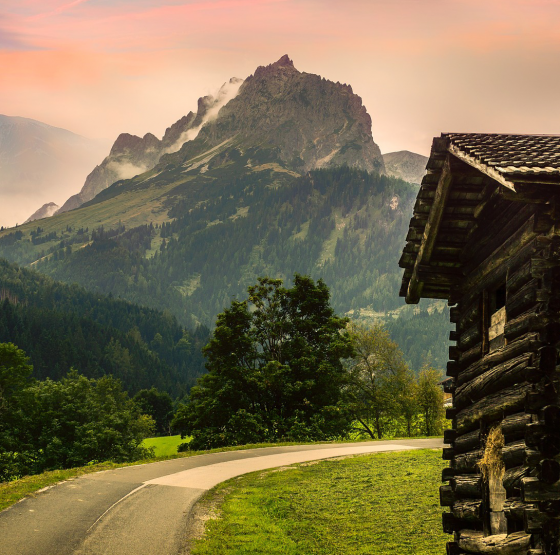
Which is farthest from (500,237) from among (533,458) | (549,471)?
(549,471)

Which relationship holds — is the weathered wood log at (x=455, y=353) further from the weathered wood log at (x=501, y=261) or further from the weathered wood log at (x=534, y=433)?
the weathered wood log at (x=534, y=433)

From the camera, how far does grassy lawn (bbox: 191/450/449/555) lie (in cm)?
1617

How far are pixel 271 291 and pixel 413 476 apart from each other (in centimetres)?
2481

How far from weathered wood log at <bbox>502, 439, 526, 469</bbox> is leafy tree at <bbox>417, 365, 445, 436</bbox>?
47.1 meters

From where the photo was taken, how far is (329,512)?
1992 cm

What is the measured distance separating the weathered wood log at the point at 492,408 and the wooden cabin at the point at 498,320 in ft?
0.09

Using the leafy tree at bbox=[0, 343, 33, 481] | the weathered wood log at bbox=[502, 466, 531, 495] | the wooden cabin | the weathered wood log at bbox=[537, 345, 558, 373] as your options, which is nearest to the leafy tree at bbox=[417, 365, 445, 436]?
the leafy tree at bbox=[0, 343, 33, 481]

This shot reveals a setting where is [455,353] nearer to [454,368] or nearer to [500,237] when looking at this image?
[454,368]

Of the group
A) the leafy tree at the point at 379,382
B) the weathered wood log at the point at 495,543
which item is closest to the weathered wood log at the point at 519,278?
the weathered wood log at the point at 495,543

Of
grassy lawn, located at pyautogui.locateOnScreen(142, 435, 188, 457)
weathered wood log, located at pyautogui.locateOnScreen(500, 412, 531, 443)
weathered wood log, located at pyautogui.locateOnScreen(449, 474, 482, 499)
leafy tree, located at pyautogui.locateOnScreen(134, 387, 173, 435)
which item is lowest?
grassy lawn, located at pyautogui.locateOnScreen(142, 435, 188, 457)

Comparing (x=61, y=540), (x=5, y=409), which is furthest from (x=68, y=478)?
(x=5, y=409)

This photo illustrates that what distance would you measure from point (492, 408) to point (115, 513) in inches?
477

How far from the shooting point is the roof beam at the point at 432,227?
11.3 meters

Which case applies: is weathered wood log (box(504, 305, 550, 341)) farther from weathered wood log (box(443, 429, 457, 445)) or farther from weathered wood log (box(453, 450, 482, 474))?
weathered wood log (box(443, 429, 457, 445))
